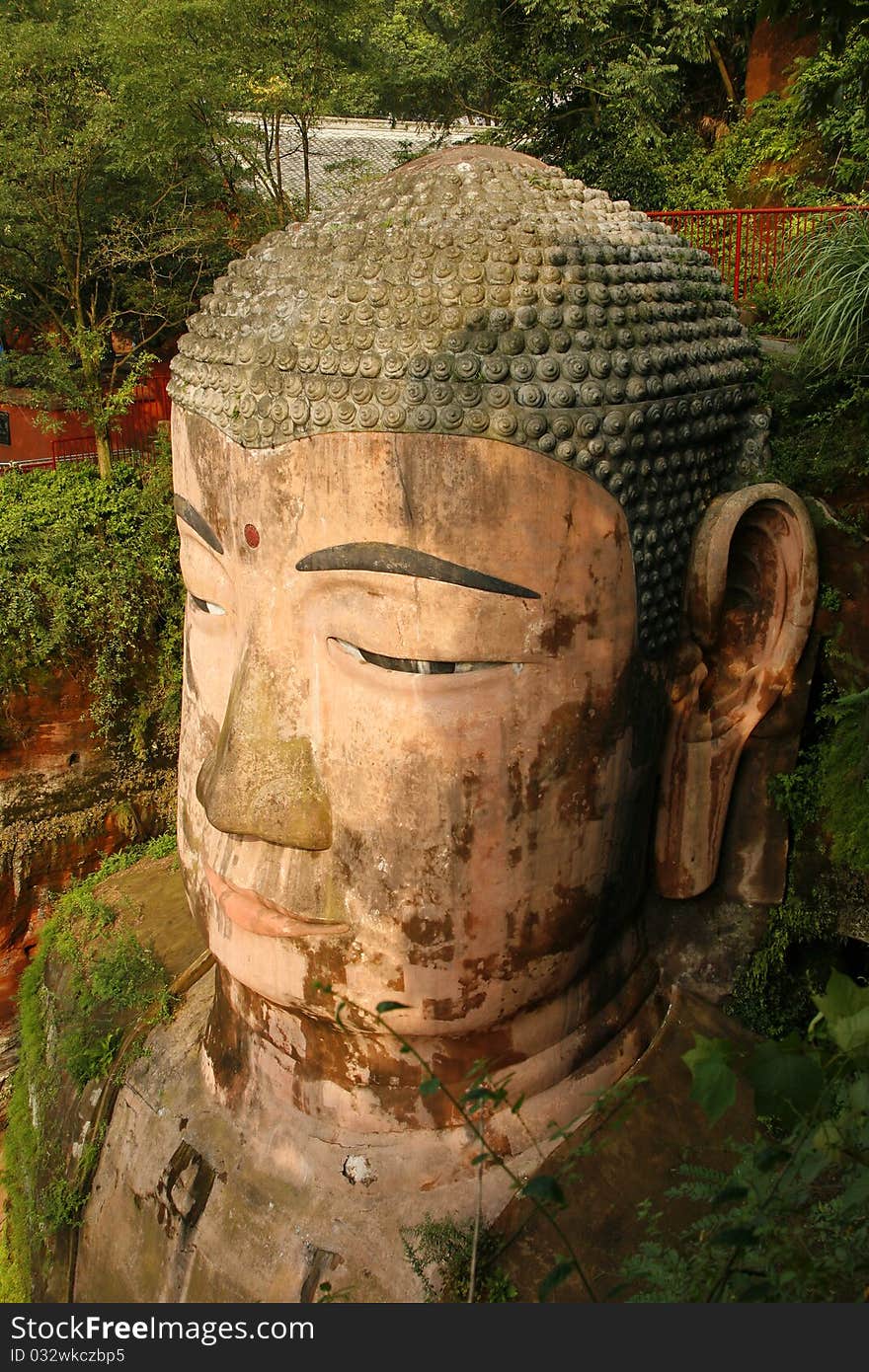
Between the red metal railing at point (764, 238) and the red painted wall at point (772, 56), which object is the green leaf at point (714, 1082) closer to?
the red metal railing at point (764, 238)

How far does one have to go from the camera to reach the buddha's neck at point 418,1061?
11.9 feet

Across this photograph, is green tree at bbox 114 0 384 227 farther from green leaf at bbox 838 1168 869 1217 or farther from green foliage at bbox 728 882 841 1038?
green leaf at bbox 838 1168 869 1217

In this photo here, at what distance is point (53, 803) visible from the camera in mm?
9945

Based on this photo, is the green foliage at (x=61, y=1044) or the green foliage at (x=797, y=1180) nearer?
the green foliage at (x=797, y=1180)

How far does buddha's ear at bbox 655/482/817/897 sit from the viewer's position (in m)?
3.61

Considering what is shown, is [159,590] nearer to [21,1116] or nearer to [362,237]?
[21,1116]

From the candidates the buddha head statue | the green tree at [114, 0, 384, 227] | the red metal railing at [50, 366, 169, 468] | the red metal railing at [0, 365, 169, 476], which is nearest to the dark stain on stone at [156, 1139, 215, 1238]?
the buddha head statue

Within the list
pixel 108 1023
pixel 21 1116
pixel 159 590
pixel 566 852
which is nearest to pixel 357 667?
pixel 566 852

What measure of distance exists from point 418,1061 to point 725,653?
1690 mm

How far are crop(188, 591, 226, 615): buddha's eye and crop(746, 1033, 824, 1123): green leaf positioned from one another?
234cm

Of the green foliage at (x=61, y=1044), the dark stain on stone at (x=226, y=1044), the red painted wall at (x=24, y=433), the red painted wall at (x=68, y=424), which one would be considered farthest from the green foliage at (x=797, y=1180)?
the red painted wall at (x=24, y=433)

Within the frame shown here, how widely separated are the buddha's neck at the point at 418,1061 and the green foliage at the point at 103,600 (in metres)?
6.68

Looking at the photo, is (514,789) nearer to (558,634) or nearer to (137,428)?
(558,634)

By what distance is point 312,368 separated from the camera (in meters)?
3.28
